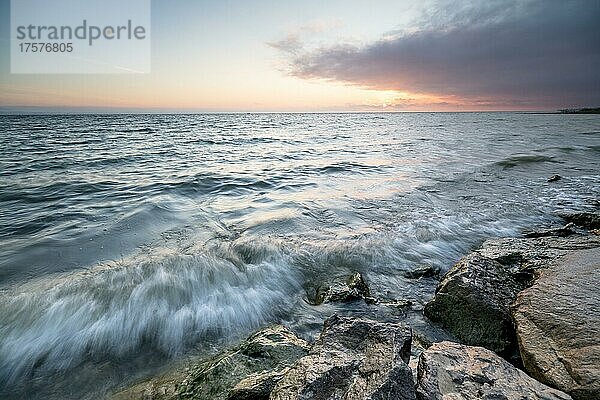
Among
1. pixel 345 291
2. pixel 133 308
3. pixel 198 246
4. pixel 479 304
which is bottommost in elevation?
pixel 133 308

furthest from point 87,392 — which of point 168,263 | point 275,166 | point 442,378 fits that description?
point 275,166

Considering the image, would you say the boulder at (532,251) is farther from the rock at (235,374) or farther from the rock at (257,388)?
the rock at (257,388)

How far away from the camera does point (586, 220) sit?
627 centimetres

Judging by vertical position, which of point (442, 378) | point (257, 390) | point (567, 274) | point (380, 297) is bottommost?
point (380, 297)

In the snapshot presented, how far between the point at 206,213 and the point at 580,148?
22.1 m

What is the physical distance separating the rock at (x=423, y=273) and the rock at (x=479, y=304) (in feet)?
3.70

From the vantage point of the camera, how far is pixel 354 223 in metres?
7.08

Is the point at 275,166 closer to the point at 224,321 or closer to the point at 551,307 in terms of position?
the point at 224,321

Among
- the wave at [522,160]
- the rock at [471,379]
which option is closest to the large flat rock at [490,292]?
the rock at [471,379]

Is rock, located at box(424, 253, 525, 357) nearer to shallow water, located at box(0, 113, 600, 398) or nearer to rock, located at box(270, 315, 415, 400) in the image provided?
shallow water, located at box(0, 113, 600, 398)

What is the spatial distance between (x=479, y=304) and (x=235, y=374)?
7.78 feet

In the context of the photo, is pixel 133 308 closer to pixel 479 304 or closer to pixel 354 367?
pixel 354 367

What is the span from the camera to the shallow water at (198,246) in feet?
11.6

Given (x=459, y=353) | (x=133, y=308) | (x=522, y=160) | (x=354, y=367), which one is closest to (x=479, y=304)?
(x=459, y=353)
